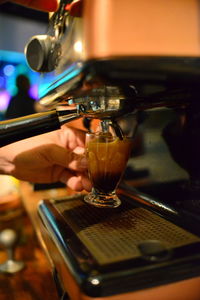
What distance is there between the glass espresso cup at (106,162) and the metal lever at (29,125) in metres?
0.06

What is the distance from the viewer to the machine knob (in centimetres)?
37

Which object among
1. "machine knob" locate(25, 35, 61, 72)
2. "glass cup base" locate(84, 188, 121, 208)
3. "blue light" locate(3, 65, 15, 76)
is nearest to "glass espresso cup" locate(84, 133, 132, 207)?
"glass cup base" locate(84, 188, 121, 208)

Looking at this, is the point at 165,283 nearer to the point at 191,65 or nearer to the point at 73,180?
the point at 191,65

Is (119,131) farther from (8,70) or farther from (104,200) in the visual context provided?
(8,70)

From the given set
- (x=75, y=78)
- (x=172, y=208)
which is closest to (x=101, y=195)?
(x=172, y=208)

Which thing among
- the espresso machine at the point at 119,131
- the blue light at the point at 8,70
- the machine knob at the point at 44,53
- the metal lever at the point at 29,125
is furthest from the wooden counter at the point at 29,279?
the blue light at the point at 8,70

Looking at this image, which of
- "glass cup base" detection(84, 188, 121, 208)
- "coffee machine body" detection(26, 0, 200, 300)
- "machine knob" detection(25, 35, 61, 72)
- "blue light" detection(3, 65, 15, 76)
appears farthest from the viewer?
"blue light" detection(3, 65, 15, 76)

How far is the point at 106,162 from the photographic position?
0.46 m

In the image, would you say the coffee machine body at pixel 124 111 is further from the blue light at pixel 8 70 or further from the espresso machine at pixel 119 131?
the blue light at pixel 8 70

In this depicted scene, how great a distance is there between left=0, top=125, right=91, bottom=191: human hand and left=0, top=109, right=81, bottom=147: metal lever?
0.11 m

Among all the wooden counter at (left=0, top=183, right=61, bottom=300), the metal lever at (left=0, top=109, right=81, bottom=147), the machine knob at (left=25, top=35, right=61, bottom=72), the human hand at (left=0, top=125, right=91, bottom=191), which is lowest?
the wooden counter at (left=0, top=183, right=61, bottom=300)

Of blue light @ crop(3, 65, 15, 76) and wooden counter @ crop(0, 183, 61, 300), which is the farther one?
blue light @ crop(3, 65, 15, 76)

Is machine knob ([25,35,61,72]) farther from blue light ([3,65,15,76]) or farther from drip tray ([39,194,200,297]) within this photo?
blue light ([3,65,15,76])

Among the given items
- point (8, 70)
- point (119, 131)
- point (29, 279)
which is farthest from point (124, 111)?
point (8, 70)
